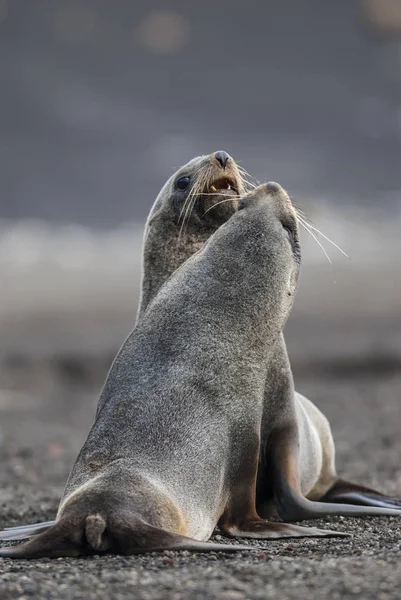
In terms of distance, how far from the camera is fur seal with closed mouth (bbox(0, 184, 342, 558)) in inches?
216

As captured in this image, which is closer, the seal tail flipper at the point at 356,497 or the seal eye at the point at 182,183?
the seal tail flipper at the point at 356,497

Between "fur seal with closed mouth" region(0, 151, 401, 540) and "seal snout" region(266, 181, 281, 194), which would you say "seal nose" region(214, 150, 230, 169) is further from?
"seal snout" region(266, 181, 281, 194)

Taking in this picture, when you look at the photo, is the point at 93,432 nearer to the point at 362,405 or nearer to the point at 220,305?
the point at 220,305

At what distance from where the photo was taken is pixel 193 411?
243 inches

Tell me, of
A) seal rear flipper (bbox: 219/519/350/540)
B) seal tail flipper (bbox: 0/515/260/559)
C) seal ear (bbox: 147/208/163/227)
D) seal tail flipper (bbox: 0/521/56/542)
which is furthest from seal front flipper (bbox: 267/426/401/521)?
seal ear (bbox: 147/208/163/227)

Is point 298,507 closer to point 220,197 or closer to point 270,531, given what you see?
point 270,531

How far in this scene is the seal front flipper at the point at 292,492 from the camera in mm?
6746

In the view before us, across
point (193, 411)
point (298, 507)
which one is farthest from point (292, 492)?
point (193, 411)

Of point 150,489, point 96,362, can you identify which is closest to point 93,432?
point 150,489

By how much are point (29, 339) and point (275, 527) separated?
20100mm

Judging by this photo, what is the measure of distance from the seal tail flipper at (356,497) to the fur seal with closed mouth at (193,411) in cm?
134

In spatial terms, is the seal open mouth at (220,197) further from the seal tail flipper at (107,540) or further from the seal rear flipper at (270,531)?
the seal tail flipper at (107,540)

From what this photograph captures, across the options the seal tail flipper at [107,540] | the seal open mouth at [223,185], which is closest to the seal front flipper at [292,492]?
the seal tail flipper at [107,540]

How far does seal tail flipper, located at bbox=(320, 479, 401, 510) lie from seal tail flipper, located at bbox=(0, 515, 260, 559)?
220cm
